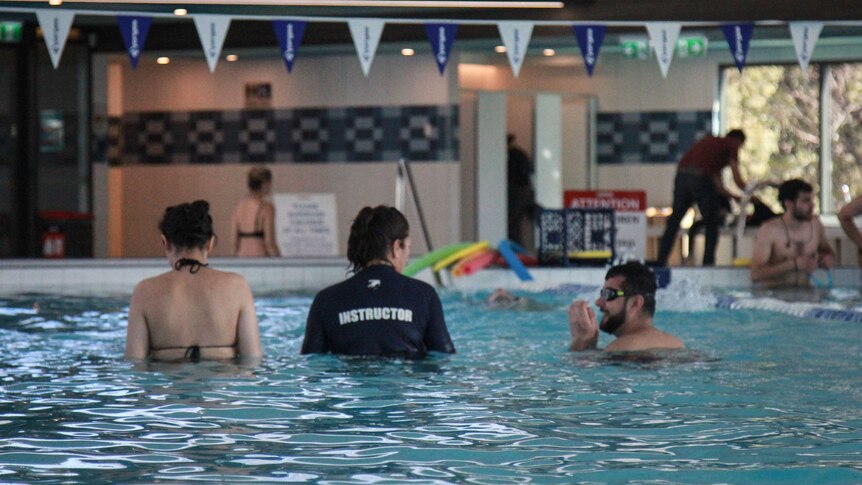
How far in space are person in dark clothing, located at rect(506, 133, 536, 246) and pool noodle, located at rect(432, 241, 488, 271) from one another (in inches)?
147

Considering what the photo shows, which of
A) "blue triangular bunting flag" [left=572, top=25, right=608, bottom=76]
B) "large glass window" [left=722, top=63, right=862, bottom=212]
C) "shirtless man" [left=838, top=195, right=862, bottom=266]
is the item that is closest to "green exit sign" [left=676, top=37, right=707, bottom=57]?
"large glass window" [left=722, top=63, right=862, bottom=212]

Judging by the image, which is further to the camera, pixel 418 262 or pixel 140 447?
pixel 418 262

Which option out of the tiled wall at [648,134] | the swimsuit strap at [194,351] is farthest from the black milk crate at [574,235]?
the swimsuit strap at [194,351]

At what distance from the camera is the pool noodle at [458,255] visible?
10953mm

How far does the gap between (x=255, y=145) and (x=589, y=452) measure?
467 inches

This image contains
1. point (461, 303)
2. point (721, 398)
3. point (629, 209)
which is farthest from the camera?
point (629, 209)

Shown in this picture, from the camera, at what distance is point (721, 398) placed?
16.4ft

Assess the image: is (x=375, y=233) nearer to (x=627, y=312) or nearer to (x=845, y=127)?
(x=627, y=312)

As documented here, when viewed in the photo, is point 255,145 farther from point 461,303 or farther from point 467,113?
point 461,303

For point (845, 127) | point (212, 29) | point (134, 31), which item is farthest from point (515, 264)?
point (845, 127)

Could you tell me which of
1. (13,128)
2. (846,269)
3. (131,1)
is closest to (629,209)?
(846,269)

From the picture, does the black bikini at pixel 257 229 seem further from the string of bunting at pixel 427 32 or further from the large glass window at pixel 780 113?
the large glass window at pixel 780 113

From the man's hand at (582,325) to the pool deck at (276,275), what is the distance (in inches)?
189

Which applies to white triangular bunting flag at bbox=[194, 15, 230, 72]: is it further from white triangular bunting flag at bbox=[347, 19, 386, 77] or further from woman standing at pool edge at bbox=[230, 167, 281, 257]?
woman standing at pool edge at bbox=[230, 167, 281, 257]
